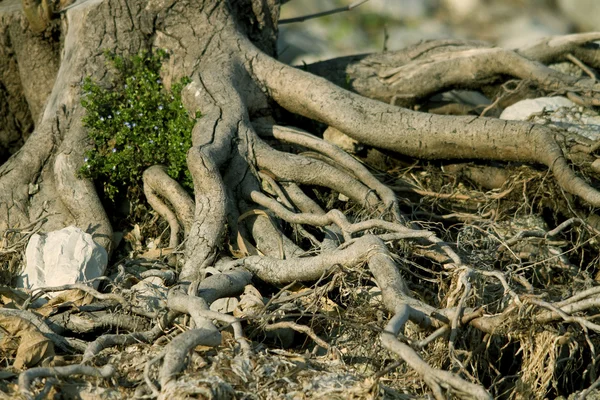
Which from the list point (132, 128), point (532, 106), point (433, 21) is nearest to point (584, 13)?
point (433, 21)

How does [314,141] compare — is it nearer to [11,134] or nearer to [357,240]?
[357,240]

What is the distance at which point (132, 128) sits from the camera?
556 centimetres

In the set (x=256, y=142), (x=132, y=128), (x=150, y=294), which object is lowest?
(x=150, y=294)

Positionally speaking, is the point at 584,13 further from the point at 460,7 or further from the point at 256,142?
the point at 256,142

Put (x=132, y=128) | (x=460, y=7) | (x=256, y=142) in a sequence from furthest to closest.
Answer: (x=460, y=7) < (x=132, y=128) < (x=256, y=142)

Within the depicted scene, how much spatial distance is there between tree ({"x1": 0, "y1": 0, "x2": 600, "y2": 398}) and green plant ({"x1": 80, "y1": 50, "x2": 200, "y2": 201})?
0.09 metres

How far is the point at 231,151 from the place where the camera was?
5297mm

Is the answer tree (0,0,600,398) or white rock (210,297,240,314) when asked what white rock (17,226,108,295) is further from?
white rock (210,297,240,314)

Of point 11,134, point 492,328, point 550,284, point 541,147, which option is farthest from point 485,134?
point 11,134

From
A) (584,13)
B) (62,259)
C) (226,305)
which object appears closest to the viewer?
(226,305)

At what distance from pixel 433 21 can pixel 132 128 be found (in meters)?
11.7

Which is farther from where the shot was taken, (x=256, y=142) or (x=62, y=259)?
(x=256, y=142)

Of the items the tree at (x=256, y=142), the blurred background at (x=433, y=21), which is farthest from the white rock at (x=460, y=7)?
the tree at (x=256, y=142)

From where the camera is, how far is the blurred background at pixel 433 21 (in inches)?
598
